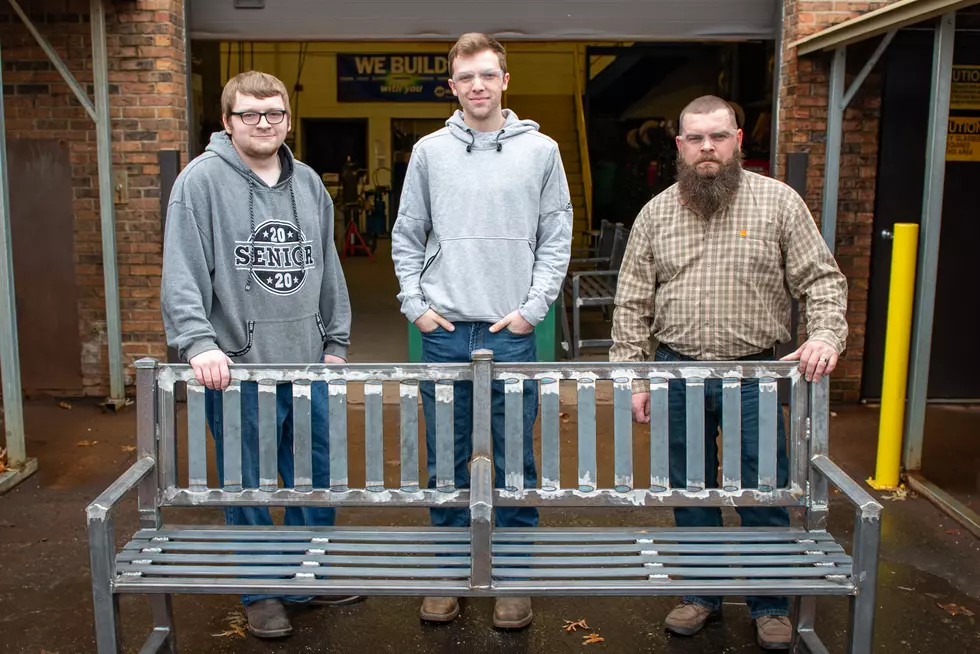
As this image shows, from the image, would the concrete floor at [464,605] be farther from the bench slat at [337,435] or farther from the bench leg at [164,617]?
the bench slat at [337,435]

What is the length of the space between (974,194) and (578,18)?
296 cm

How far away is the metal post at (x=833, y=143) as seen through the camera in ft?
20.6

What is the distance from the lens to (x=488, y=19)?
6793mm

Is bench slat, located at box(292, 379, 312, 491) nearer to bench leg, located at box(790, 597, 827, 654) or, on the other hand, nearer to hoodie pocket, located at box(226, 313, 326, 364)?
hoodie pocket, located at box(226, 313, 326, 364)

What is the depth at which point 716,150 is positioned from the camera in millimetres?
3477

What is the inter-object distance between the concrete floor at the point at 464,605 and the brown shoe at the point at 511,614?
0.13 ft

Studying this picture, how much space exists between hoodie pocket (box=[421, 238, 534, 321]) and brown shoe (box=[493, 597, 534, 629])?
1067 mm

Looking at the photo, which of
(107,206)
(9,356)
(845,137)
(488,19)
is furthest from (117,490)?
(845,137)

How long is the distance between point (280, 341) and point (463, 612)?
126cm

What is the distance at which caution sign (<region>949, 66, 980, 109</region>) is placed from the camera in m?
6.92

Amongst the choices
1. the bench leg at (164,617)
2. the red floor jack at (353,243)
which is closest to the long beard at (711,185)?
the bench leg at (164,617)

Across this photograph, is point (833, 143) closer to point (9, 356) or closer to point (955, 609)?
point (955, 609)

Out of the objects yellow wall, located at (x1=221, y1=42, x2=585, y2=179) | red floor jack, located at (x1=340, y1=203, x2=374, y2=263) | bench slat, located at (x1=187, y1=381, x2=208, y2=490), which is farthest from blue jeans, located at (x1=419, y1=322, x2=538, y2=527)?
red floor jack, located at (x1=340, y1=203, x2=374, y2=263)

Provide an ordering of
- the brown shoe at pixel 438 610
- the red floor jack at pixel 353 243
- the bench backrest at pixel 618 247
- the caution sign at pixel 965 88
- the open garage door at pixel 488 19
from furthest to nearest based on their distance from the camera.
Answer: the red floor jack at pixel 353 243
the bench backrest at pixel 618 247
the caution sign at pixel 965 88
the open garage door at pixel 488 19
the brown shoe at pixel 438 610
